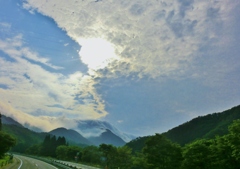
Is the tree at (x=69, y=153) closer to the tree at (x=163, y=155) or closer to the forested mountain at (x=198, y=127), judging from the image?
the forested mountain at (x=198, y=127)

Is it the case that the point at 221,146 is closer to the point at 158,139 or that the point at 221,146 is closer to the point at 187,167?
the point at 187,167

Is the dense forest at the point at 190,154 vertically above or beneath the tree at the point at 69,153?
beneath

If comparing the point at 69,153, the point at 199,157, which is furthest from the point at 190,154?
the point at 69,153

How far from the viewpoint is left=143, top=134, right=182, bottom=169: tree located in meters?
49.9

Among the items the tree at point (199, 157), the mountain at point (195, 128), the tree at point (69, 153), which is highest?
the mountain at point (195, 128)

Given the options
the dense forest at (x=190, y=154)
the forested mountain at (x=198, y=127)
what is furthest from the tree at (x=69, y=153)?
the forested mountain at (x=198, y=127)

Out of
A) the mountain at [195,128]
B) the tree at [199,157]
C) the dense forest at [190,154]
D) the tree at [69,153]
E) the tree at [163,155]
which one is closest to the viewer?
the dense forest at [190,154]

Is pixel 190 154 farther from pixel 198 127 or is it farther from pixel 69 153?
pixel 198 127

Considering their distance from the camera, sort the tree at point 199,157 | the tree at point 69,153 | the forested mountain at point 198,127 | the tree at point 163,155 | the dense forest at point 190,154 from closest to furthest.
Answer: the dense forest at point 190,154 → the tree at point 199,157 → the tree at point 163,155 → the tree at point 69,153 → the forested mountain at point 198,127

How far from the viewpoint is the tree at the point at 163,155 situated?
49.9m

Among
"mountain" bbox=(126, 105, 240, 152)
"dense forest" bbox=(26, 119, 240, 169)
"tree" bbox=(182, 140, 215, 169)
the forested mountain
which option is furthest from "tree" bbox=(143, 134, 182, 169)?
→ "mountain" bbox=(126, 105, 240, 152)

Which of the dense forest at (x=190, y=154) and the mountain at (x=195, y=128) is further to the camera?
the mountain at (x=195, y=128)

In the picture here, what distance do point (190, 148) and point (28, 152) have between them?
126 meters

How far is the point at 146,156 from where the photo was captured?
52.6m
